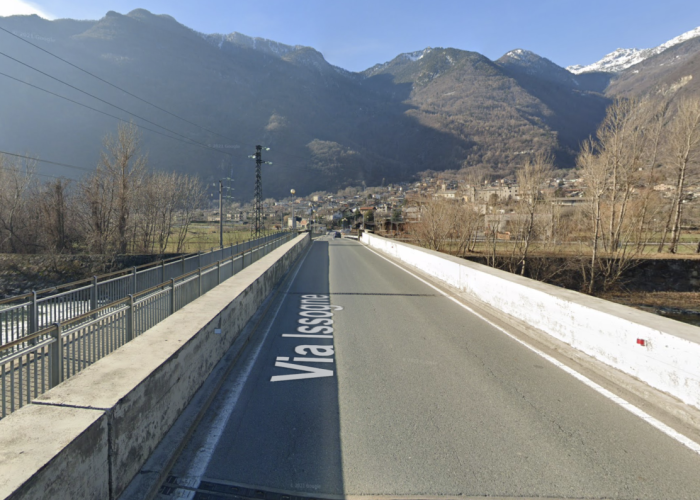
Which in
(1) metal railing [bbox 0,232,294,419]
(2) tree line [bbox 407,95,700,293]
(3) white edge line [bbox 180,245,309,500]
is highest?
(2) tree line [bbox 407,95,700,293]

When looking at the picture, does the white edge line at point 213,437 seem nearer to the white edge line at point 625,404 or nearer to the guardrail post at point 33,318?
the guardrail post at point 33,318

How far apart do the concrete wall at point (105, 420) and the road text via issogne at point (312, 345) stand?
4.45ft

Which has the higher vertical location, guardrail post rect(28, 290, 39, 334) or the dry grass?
guardrail post rect(28, 290, 39, 334)

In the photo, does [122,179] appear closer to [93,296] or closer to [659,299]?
[93,296]

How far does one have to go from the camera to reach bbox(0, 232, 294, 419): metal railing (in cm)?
388

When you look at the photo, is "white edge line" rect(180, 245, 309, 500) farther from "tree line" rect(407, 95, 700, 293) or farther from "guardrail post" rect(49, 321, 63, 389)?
"tree line" rect(407, 95, 700, 293)

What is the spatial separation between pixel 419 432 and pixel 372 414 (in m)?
0.64

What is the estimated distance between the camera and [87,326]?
16.3 feet

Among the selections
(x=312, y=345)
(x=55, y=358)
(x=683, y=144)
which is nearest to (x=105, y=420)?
(x=55, y=358)

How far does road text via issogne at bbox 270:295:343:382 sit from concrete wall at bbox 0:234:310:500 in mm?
1355

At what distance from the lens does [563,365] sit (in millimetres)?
6637

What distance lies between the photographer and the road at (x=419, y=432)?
3.45 m

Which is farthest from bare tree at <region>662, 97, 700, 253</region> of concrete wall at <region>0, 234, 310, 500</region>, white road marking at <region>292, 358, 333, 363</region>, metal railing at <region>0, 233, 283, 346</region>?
concrete wall at <region>0, 234, 310, 500</region>

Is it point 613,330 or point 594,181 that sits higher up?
point 594,181
